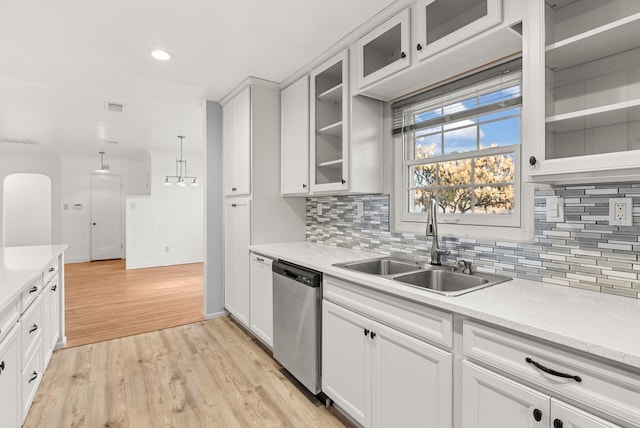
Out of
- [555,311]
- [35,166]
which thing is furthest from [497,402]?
[35,166]

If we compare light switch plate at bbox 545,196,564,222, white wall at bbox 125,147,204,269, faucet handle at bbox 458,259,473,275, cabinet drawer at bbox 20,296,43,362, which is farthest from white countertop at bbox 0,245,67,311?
white wall at bbox 125,147,204,269

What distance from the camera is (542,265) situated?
159 cm

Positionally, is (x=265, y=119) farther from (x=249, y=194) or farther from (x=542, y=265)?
(x=542, y=265)

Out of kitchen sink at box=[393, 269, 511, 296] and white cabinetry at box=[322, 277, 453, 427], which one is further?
kitchen sink at box=[393, 269, 511, 296]

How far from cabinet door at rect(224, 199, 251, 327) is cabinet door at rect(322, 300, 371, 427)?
1.27 metres

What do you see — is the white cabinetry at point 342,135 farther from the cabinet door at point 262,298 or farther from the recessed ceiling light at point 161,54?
the recessed ceiling light at point 161,54

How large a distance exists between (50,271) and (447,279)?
2.92 m

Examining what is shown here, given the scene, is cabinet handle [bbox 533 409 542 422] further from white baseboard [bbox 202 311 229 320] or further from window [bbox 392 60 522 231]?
white baseboard [bbox 202 311 229 320]

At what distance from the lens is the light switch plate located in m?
1.52

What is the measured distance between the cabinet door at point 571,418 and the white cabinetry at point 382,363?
14.1 inches

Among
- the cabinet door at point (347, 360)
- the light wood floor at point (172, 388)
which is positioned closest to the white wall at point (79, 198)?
the light wood floor at point (172, 388)

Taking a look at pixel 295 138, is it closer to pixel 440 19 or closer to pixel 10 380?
pixel 440 19

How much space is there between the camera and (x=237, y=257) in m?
3.30

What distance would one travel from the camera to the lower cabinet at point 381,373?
1353 mm
